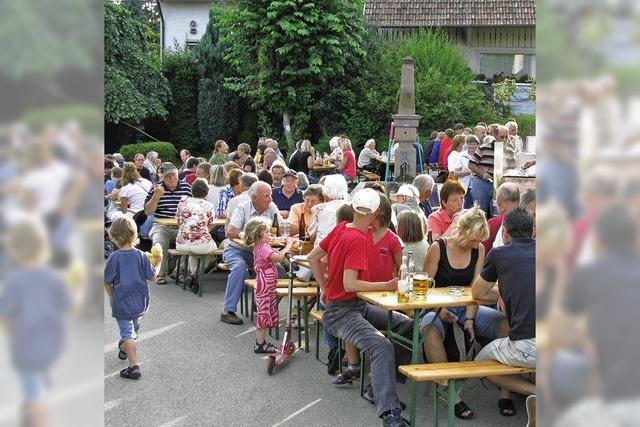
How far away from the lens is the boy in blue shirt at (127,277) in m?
6.54

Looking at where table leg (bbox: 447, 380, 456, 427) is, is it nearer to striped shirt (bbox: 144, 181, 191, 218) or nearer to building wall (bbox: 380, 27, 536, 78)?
striped shirt (bbox: 144, 181, 191, 218)

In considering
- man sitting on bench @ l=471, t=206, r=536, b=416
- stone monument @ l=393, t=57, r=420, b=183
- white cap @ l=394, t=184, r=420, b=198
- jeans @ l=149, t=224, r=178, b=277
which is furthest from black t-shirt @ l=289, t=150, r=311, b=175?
man sitting on bench @ l=471, t=206, r=536, b=416

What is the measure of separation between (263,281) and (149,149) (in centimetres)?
2029

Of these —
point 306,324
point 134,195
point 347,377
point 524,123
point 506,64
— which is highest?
point 506,64

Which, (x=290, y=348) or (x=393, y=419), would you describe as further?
(x=290, y=348)

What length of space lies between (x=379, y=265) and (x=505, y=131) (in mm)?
7340

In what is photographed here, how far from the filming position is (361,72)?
1067 inches

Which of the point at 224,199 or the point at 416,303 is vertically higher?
the point at 224,199

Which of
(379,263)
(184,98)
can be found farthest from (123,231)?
(184,98)
